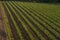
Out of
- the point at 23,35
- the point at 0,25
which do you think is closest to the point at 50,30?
the point at 23,35

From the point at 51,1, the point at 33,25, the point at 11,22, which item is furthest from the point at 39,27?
the point at 51,1

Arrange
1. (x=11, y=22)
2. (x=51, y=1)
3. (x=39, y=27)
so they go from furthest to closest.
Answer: (x=51, y=1) → (x=11, y=22) → (x=39, y=27)

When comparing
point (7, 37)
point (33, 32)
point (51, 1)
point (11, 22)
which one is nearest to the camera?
point (7, 37)

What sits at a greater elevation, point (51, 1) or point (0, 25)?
point (0, 25)

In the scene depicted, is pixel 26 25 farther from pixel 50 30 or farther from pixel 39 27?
pixel 50 30

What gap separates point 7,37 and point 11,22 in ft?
16.7

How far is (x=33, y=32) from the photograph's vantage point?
1652 centimetres

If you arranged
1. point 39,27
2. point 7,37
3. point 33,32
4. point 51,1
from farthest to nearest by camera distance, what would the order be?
point 51,1 < point 39,27 < point 33,32 < point 7,37

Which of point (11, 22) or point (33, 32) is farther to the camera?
point (11, 22)

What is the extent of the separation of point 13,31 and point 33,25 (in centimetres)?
321

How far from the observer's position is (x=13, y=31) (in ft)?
54.7

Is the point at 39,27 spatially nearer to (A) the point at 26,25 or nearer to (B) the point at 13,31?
(A) the point at 26,25

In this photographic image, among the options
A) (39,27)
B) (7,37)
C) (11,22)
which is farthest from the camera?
(11,22)

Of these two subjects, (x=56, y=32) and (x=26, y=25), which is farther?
(x=26, y=25)
